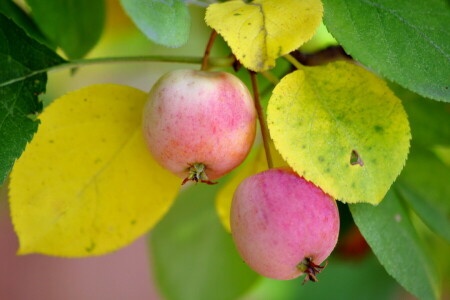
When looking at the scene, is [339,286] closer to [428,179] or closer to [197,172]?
[428,179]

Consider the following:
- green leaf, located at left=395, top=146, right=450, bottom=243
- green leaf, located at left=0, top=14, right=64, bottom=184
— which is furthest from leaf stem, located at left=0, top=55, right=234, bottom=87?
green leaf, located at left=395, top=146, right=450, bottom=243

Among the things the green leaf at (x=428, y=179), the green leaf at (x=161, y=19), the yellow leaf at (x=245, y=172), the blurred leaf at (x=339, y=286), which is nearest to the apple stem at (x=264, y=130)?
the yellow leaf at (x=245, y=172)

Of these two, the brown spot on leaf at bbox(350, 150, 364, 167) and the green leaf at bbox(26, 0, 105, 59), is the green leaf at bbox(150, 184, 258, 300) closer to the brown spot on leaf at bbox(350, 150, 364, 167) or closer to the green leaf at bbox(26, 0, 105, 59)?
the green leaf at bbox(26, 0, 105, 59)

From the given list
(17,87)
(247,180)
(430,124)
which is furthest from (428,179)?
(17,87)

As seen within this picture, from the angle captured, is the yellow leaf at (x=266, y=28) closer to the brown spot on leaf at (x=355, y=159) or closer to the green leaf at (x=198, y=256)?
the brown spot on leaf at (x=355, y=159)

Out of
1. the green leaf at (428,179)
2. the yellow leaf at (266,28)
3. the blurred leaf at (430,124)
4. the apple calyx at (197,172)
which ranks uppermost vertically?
→ the yellow leaf at (266,28)

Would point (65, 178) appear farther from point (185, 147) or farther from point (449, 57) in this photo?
point (449, 57)
